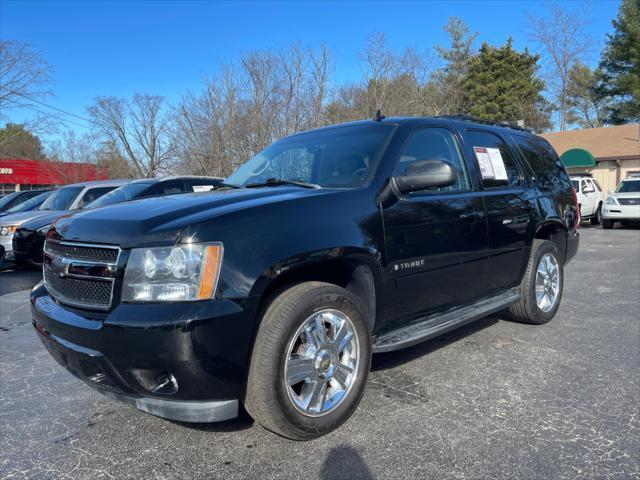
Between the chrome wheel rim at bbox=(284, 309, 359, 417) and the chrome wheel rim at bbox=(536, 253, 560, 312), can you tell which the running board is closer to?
the chrome wheel rim at bbox=(284, 309, 359, 417)

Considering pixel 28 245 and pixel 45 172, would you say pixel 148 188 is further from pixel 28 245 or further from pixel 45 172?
pixel 45 172

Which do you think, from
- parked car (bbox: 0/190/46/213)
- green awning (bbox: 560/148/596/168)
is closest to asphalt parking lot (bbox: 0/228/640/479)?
parked car (bbox: 0/190/46/213)

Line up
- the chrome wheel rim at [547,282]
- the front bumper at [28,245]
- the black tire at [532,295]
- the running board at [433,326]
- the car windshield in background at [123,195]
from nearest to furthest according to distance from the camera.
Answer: the running board at [433,326] < the black tire at [532,295] < the chrome wheel rim at [547,282] < the car windshield in background at [123,195] < the front bumper at [28,245]

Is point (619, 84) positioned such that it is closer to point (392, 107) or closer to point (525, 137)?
point (392, 107)

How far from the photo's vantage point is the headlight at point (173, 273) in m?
2.34

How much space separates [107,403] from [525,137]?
182 inches

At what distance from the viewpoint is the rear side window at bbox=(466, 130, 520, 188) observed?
4203 mm

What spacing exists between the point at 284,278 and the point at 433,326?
1.28m

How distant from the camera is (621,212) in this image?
16.6m

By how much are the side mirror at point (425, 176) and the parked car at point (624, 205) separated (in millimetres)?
16280

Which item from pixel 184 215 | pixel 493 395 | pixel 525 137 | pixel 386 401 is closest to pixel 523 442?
pixel 493 395

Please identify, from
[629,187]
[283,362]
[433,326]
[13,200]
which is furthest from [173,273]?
[629,187]

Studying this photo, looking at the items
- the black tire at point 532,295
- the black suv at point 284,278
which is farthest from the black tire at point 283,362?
the black tire at point 532,295

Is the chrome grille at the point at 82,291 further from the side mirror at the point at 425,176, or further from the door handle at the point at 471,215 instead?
the door handle at the point at 471,215
